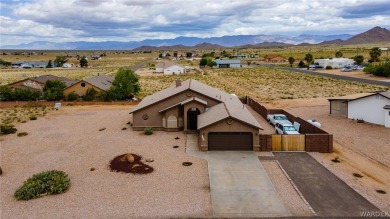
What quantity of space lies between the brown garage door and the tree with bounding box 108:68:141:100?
3058 cm

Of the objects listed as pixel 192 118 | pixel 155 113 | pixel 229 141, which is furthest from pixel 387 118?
pixel 155 113

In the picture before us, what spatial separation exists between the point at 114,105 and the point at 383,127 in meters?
37.4

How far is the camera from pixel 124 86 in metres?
57.7

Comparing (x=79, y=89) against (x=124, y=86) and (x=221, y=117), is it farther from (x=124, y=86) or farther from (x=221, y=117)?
(x=221, y=117)

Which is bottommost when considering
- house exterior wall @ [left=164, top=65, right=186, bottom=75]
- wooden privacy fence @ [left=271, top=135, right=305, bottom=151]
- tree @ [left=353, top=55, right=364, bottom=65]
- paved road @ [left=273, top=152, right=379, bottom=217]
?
paved road @ [left=273, top=152, right=379, bottom=217]

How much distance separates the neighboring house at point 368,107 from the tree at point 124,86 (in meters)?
32.7

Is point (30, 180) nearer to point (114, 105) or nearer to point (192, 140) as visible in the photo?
point (192, 140)

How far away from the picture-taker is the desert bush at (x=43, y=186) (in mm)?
20406

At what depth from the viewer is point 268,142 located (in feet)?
94.2

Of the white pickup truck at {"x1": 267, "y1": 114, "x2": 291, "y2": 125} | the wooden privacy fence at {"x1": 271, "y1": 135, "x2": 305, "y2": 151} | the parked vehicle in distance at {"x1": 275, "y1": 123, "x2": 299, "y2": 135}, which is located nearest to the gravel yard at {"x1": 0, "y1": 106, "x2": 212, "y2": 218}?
the wooden privacy fence at {"x1": 271, "y1": 135, "x2": 305, "y2": 151}

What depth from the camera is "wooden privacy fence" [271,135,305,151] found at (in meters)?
28.6

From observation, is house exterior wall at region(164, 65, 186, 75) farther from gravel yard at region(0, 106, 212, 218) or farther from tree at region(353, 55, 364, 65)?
gravel yard at region(0, 106, 212, 218)

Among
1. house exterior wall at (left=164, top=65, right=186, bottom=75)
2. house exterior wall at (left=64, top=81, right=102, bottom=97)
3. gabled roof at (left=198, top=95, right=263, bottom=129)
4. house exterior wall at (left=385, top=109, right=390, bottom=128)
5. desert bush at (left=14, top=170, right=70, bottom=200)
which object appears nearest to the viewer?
desert bush at (left=14, top=170, right=70, bottom=200)

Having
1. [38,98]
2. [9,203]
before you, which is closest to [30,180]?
[9,203]
